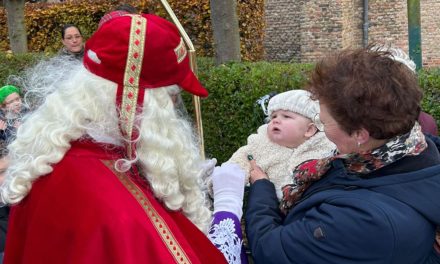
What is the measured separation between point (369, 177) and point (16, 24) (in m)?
8.65

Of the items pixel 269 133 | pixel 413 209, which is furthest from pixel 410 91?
pixel 269 133

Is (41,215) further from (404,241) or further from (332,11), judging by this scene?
(332,11)

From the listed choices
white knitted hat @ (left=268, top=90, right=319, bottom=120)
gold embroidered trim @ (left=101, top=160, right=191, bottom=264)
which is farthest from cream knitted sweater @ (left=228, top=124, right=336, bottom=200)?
gold embroidered trim @ (left=101, top=160, right=191, bottom=264)

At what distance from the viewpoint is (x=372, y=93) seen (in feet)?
6.29

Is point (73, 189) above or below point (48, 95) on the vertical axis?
below

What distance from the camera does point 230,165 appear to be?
8.48 ft

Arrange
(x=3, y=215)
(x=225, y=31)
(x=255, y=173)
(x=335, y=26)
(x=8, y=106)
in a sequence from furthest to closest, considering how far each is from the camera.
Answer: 1. (x=335, y=26)
2. (x=225, y=31)
3. (x=8, y=106)
4. (x=3, y=215)
5. (x=255, y=173)

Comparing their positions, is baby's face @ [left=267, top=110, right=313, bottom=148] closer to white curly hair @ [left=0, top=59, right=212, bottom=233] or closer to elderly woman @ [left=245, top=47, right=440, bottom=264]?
elderly woman @ [left=245, top=47, right=440, bottom=264]

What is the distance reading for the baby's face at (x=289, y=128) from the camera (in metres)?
2.90

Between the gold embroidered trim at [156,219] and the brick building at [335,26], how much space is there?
1085cm

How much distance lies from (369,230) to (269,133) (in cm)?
112

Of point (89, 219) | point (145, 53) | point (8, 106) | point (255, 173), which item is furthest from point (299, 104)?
point (8, 106)

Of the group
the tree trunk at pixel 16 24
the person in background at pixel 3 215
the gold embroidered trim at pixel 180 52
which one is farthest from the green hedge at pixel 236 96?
the tree trunk at pixel 16 24

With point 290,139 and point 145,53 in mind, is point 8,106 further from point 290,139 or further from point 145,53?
point 145,53
